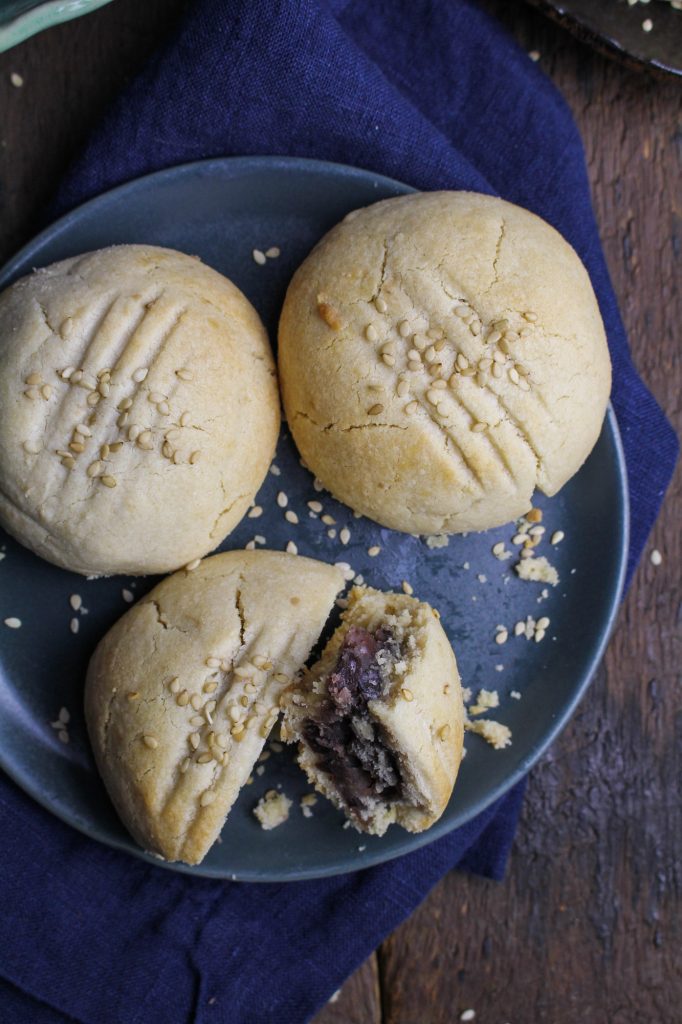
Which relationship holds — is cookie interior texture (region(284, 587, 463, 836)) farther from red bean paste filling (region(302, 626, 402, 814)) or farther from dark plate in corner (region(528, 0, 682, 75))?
dark plate in corner (region(528, 0, 682, 75))

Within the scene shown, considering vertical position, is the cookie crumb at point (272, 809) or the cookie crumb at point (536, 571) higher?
the cookie crumb at point (536, 571)

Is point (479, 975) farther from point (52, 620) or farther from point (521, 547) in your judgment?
point (52, 620)

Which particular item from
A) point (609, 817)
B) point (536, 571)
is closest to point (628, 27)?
point (536, 571)

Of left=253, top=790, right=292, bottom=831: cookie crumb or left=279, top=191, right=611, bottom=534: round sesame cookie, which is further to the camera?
left=253, top=790, right=292, bottom=831: cookie crumb

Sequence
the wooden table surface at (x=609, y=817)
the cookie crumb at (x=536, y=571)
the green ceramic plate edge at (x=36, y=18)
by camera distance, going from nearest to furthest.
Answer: the green ceramic plate edge at (x=36, y=18) → the cookie crumb at (x=536, y=571) → the wooden table surface at (x=609, y=817)

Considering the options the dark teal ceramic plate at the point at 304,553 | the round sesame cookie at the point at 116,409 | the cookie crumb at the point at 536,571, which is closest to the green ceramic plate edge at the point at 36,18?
the round sesame cookie at the point at 116,409

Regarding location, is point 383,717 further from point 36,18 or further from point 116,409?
point 36,18

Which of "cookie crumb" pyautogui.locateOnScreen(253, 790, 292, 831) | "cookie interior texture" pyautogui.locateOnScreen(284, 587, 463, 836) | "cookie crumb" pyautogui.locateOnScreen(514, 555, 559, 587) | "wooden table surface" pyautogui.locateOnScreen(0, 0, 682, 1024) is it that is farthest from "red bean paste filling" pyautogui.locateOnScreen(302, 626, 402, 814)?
"wooden table surface" pyautogui.locateOnScreen(0, 0, 682, 1024)

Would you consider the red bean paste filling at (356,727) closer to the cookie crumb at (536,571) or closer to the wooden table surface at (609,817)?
the cookie crumb at (536,571)
